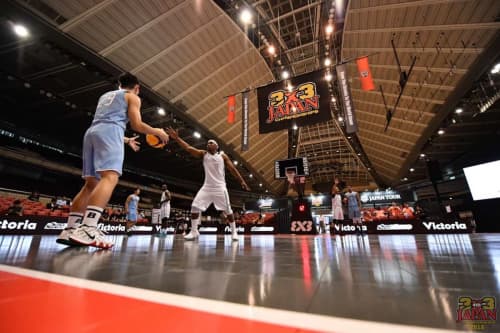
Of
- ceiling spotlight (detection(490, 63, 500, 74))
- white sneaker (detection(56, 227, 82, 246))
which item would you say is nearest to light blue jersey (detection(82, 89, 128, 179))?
white sneaker (detection(56, 227, 82, 246))

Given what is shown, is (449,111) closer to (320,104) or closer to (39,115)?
(320,104)

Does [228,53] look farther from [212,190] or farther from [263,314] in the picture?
[263,314]

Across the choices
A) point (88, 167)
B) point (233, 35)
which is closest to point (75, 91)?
point (233, 35)

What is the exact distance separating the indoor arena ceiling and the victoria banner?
287cm

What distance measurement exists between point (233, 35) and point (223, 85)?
2978mm

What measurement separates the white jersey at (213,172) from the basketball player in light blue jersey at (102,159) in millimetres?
1707

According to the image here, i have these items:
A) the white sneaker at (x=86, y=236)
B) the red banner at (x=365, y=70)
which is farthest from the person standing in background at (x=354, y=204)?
the white sneaker at (x=86, y=236)

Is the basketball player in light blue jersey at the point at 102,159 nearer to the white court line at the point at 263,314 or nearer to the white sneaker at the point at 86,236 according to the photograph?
the white sneaker at the point at 86,236

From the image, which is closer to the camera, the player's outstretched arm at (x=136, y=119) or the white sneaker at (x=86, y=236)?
the white sneaker at (x=86, y=236)

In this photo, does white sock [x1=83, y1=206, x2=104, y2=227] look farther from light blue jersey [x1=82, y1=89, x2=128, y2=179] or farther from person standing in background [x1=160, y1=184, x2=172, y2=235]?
person standing in background [x1=160, y1=184, x2=172, y2=235]

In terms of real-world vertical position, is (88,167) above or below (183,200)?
below

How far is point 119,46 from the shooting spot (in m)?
8.73

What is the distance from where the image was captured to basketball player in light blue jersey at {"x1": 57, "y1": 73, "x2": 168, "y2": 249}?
7.50 ft

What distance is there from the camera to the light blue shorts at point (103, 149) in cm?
232
